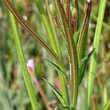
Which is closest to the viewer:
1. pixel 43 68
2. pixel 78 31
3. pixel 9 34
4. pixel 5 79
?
pixel 78 31

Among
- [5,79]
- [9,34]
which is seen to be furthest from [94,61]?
[9,34]

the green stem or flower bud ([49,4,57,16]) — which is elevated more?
flower bud ([49,4,57,16])

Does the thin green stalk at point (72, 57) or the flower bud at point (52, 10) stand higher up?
the flower bud at point (52, 10)

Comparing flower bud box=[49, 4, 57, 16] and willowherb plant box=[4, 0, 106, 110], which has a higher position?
flower bud box=[49, 4, 57, 16]

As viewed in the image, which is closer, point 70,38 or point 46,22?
point 70,38

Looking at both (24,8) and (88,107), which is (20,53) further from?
(24,8)

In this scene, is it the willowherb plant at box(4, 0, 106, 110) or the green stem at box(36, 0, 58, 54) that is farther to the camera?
the green stem at box(36, 0, 58, 54)

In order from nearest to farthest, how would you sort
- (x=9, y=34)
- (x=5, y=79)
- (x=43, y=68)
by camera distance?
1. (x=5, y=79)
2. (x=43, y=68)
3. (x=9, y=34)

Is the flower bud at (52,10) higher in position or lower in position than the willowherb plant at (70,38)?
higher

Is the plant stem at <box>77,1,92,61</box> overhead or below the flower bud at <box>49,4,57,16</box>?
below

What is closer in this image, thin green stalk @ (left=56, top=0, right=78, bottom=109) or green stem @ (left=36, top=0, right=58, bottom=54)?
thin green stalk @ (left=56, top=0, right=78, bottom=109)

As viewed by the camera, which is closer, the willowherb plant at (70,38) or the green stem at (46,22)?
the willowherb plant at (70,38)
